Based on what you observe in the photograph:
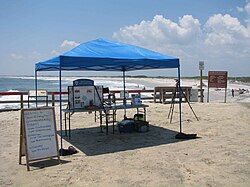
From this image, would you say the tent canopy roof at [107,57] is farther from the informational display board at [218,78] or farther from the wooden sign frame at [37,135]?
the informational display board at [218,78]

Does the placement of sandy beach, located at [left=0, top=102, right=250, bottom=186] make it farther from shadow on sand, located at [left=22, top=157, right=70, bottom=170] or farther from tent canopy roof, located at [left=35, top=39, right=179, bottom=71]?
Result: tent canopy roof, located at [left=35, top=39, right=179, bottom=71]

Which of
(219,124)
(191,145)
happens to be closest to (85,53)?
(191,145)

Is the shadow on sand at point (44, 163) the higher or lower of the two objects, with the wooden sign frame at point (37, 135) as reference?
lower

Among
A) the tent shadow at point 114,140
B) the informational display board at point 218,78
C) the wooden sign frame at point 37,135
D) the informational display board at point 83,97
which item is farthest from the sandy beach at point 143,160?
the informational display board at point 218,78

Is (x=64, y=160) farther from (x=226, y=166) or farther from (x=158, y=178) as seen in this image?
(x=226, y=166)

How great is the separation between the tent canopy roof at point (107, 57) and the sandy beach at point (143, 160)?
190 cm

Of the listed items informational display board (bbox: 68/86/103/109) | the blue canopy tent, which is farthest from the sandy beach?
the blue canopy tent

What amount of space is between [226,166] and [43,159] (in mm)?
3264

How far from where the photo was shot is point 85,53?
640 cm

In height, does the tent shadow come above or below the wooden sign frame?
below

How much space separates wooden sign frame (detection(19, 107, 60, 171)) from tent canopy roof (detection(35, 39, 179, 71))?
112cm

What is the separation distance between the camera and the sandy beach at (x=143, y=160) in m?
4.31

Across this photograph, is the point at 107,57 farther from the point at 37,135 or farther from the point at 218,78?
the point at 218,78

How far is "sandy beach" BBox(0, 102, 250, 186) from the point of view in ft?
14.1
